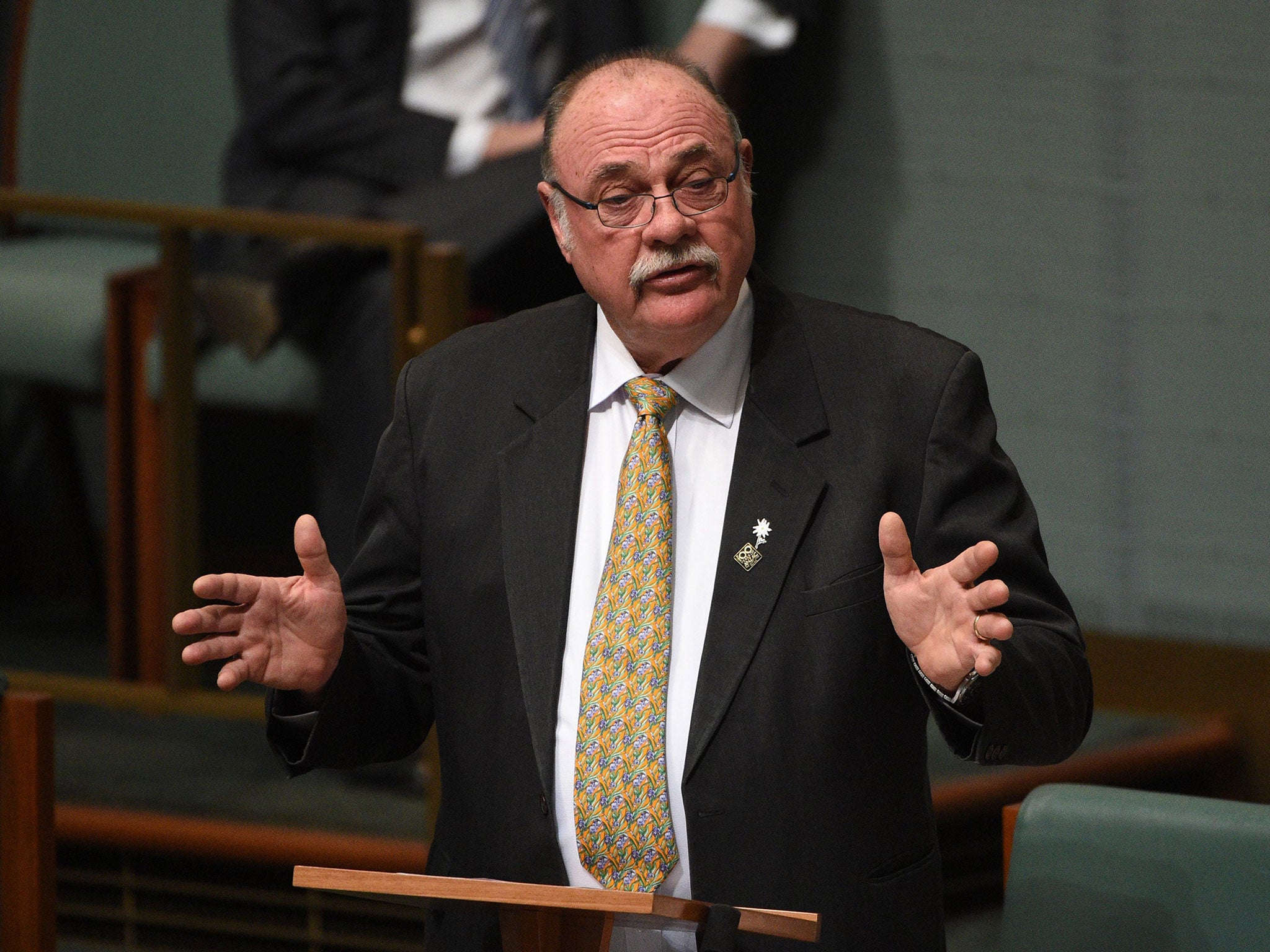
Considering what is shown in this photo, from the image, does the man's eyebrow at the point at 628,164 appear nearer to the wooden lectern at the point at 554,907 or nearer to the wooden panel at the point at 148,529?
the wooden lectern at the point at 554,907

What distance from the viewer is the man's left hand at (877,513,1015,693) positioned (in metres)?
1.37

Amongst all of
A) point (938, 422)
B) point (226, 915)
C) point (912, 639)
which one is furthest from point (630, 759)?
point (226, 915)

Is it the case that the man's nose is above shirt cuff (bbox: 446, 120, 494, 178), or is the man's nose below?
below

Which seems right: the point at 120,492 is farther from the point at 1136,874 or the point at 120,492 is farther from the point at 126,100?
the point at 1136,874

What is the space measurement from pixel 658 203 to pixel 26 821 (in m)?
0.96

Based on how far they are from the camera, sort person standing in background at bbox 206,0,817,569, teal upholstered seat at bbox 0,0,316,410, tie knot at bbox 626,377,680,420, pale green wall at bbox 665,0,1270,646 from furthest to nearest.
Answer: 1. teal upholstered seat at bbox 0,0,316,410
2. pale green wall at bbox 665,0,1270,646
3. person standing in background at bbox 206,0,817,569
4. tie knot at bbox 626,377,680,420

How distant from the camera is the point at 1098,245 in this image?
117 inches

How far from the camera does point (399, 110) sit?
3100 mm

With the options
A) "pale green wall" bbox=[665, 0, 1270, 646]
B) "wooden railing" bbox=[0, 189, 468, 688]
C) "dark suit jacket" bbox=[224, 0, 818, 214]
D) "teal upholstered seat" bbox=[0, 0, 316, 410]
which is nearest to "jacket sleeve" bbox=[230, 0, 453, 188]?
"dark suit jacket" bbox=[224, 0, 818, 214]

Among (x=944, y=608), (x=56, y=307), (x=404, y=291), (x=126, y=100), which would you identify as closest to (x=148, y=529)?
(x=56, y=307)

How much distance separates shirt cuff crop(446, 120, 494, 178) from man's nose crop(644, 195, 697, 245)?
57.3 inches

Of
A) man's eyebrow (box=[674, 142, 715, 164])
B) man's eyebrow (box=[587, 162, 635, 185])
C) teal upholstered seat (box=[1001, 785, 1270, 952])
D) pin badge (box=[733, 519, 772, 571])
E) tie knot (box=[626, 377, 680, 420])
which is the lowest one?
teal upholstered seat (box=[1001, 785, 1270, 952])

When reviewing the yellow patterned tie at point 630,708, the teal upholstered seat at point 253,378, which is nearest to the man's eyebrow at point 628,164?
the yellow patterned tie at point 630,708

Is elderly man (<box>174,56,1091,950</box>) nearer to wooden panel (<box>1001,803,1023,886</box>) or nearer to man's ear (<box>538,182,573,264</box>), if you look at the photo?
man's ear (<box>538,182,573,264</box>)
